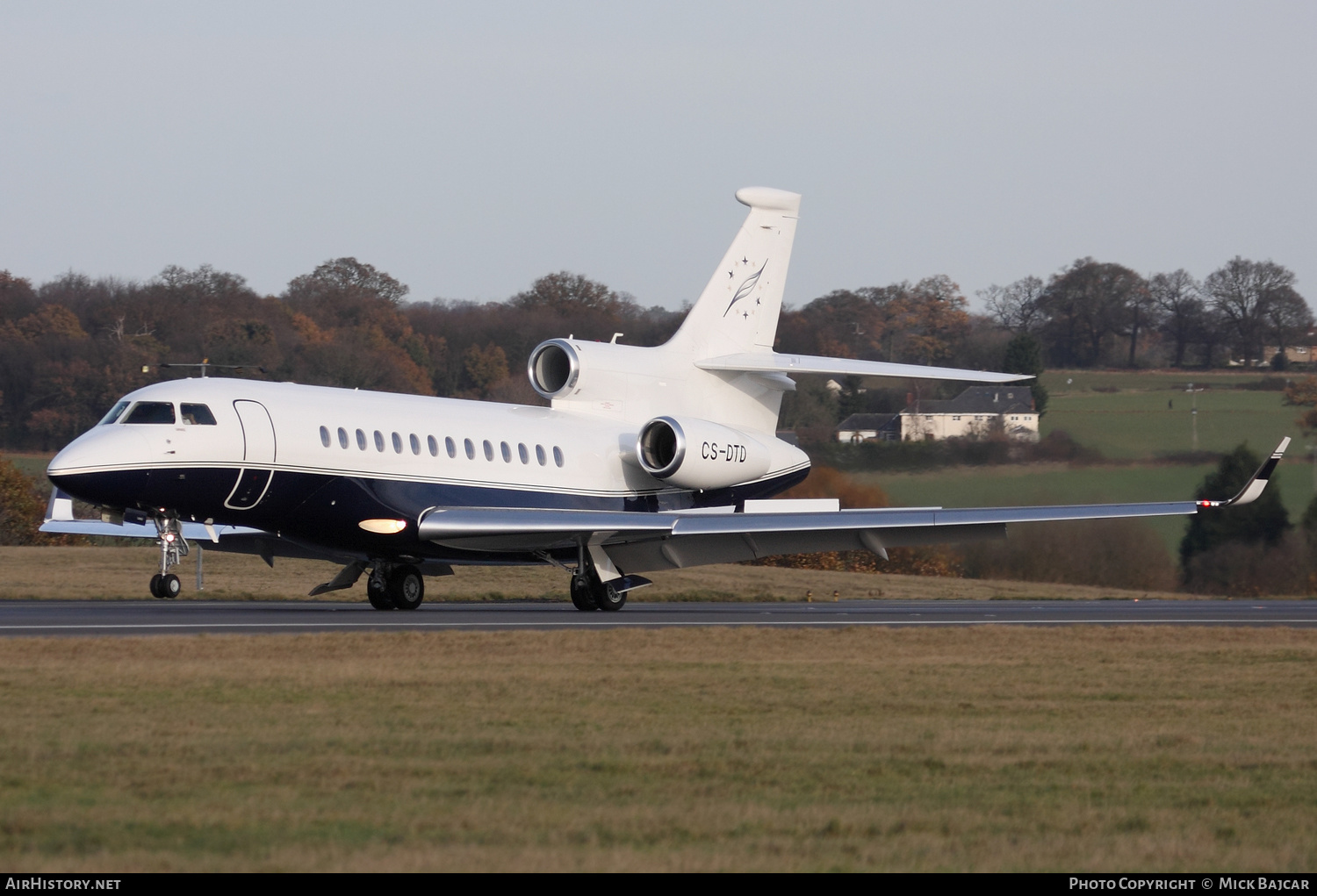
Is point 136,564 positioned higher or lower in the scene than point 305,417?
lower

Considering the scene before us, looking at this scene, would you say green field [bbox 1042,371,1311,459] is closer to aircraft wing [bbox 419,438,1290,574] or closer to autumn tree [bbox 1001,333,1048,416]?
autumn tree [bbox 1001,333,1048,416]

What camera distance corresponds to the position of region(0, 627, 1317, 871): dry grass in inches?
285

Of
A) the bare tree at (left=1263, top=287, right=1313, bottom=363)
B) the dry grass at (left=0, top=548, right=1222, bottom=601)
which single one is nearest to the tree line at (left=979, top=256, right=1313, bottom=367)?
the bare tree at (left=1263, top=287, right=1313, bottom=363)

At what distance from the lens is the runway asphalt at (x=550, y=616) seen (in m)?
20.3

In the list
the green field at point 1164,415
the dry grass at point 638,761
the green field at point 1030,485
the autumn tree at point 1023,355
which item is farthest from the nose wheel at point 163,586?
the autumn tree at point 1023,355

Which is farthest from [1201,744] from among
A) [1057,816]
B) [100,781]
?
[100,781]

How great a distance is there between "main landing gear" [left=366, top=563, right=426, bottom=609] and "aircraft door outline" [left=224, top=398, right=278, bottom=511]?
338cm

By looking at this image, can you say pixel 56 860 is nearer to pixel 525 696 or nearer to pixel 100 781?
pixel 100 781

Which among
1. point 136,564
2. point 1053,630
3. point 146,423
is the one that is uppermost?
point 146,423

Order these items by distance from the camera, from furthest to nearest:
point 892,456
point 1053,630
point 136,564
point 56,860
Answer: point 892,456
point 136,564
point 1053,630
point 56,860

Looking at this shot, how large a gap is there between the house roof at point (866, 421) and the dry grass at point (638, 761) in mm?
36031

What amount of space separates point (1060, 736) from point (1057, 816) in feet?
9.75

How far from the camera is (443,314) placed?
263 feet

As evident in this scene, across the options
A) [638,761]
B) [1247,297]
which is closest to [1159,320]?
[1247,297]
